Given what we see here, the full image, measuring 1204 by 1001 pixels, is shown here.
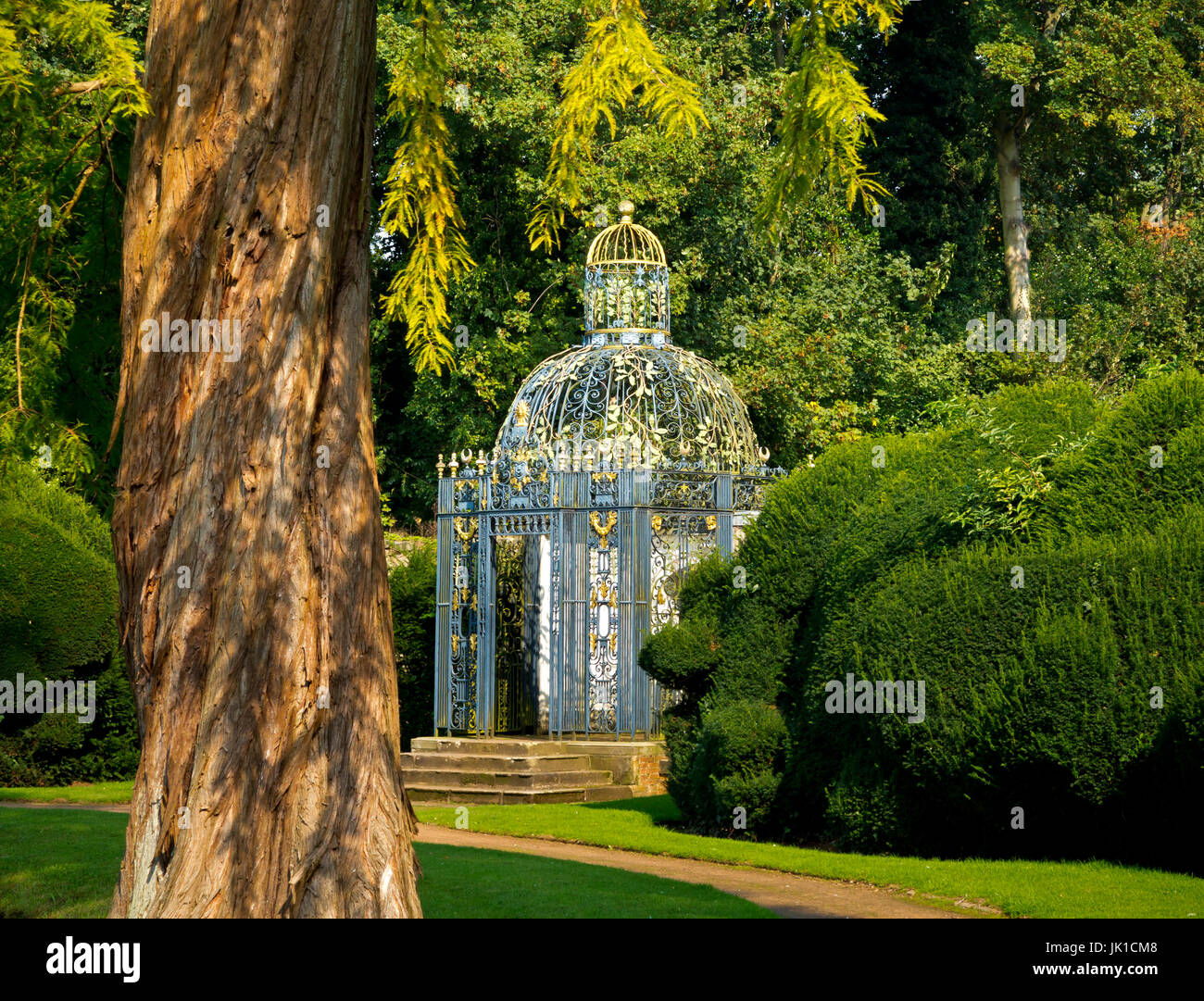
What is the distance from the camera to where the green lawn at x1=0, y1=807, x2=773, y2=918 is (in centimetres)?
809

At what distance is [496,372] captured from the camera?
23.0 m

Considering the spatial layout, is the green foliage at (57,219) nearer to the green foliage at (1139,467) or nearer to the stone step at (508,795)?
the stone step at (508,795)

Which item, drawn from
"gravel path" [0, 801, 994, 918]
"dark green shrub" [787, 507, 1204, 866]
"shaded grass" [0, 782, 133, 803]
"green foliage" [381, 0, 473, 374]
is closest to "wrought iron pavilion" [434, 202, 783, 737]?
"gravel path" [0, 801, 994, 918]

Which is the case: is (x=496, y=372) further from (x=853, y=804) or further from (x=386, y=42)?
(x=853, y=804)

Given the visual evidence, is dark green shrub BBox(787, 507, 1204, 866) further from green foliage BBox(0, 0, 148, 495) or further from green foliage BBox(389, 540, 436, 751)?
green foliage BBox(389, 540, 436, 751)

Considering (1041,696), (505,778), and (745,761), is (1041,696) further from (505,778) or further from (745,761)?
(505,778)

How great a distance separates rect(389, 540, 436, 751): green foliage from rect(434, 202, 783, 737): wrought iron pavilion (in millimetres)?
2357

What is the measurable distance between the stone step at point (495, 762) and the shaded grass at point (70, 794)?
3.25 meters

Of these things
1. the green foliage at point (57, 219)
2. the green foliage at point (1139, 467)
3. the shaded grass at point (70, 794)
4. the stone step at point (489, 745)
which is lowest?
the shaded grass at point (70, 794)

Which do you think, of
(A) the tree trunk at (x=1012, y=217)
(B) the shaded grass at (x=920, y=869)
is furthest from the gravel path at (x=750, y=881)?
(A) the tree trunk at (x=1012, y=217)

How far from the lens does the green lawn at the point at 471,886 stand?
809 cm

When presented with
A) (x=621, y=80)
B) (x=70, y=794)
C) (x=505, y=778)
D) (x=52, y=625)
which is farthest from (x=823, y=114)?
(x=52, y=625)

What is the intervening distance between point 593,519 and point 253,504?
32.5 ft

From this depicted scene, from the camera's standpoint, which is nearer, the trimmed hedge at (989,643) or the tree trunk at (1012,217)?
the trimmed hedge at (989,643)
